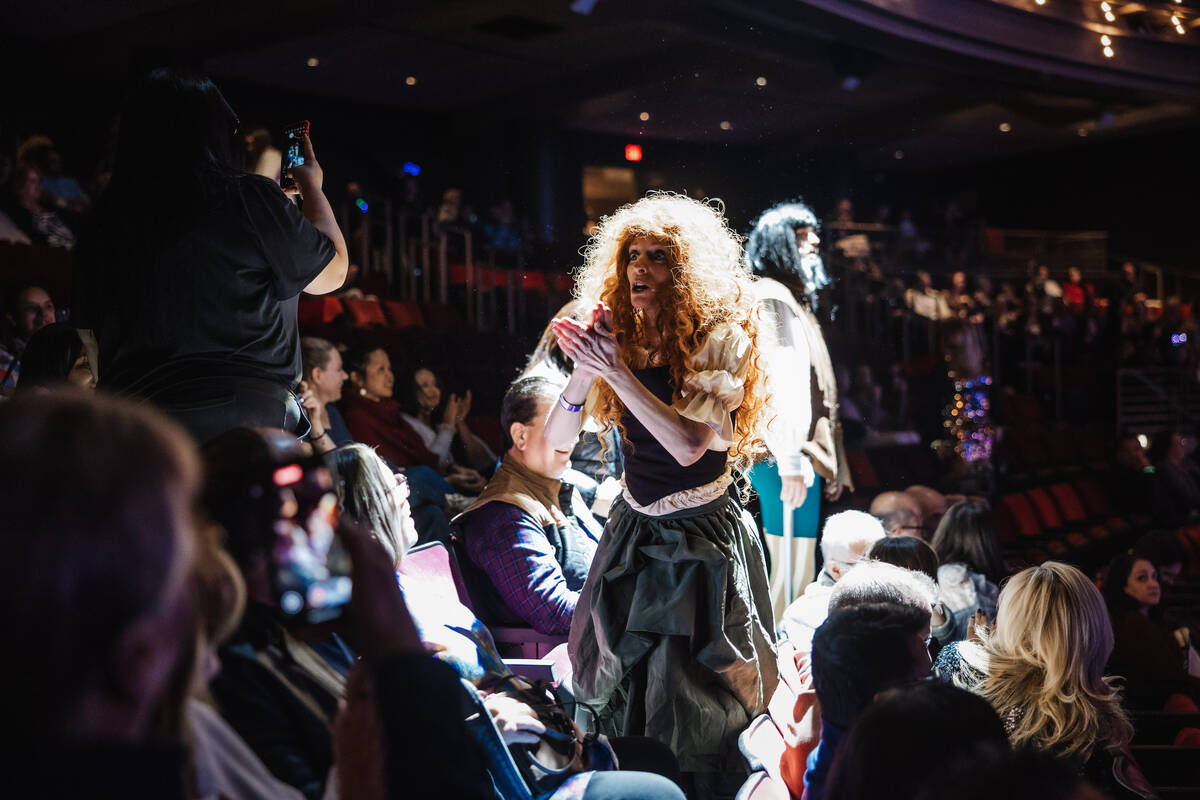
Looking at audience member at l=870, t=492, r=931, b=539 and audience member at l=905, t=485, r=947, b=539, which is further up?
audience member at l=870, t=492, r=931, b=539

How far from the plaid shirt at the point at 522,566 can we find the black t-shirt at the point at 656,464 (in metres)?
0.39

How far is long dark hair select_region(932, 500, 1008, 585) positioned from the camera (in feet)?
11.1

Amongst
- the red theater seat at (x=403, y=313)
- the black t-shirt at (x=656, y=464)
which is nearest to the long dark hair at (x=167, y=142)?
the black t-shirt at (x=656, y=464)

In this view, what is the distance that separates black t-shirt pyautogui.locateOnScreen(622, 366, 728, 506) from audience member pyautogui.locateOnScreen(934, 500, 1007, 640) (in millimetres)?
1427

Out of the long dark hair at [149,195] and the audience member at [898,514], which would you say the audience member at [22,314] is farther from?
the audience member at [898,514]

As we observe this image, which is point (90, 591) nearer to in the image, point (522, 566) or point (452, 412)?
point (522, 566)

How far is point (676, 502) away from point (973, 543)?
1828mm

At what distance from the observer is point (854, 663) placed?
126 centimetres

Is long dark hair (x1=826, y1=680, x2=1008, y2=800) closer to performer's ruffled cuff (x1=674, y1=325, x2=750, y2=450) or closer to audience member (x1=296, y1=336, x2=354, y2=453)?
performer's ruffled cuff (x1=674, y1=325, x2=750, y2=450)

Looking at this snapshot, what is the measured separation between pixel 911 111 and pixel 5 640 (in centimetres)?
1145

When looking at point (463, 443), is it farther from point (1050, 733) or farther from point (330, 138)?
point (330, 138)

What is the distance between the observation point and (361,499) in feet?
5.07

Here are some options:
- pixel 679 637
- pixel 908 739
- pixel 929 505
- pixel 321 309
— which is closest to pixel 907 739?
pixel 908 739

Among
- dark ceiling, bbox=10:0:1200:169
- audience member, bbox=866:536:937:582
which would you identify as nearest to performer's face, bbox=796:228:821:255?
audience member, bbox=866:536:937:582
